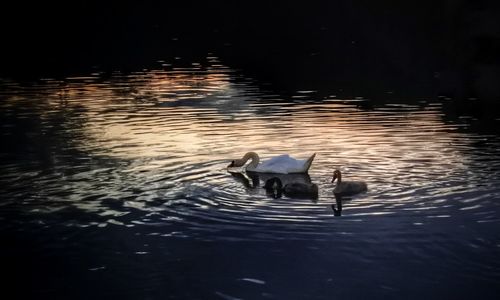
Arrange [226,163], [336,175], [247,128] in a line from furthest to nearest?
1. [247,128]
2. [226,163]
3. [336,175]

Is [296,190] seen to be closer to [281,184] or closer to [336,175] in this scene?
[281,184]

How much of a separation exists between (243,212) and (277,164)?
4.14 meters

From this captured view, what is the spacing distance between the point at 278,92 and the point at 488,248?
81.0ft

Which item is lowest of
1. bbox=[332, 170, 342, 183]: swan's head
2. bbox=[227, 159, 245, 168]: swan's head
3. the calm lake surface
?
the calm lake surface

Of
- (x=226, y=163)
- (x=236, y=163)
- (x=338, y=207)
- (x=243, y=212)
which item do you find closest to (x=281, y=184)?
(x=338, y=207)

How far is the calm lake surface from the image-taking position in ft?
41.4

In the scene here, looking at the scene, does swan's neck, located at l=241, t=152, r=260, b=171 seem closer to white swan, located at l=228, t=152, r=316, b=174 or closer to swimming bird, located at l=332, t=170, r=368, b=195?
white swan, located at l=228, t=152, r=316, b=174

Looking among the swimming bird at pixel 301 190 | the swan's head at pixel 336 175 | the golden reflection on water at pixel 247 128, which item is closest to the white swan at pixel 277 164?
the golden reflection on water at pixel 247 128

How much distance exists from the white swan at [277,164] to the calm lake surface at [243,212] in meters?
0.45

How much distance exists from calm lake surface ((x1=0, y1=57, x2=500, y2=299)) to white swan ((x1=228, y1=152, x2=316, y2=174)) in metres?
0.45

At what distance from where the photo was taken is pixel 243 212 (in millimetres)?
16000

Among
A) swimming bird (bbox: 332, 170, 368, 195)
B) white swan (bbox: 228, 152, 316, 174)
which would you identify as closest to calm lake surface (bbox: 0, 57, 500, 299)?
swimming bird (bbox: 332, 170, 368, 195)

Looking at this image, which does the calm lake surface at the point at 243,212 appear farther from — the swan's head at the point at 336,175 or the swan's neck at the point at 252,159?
the swan's neck at the point at 252,159

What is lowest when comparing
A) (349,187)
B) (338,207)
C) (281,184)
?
(338,207)
